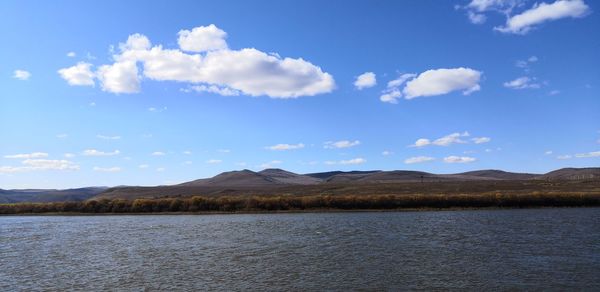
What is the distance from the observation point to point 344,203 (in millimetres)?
82188

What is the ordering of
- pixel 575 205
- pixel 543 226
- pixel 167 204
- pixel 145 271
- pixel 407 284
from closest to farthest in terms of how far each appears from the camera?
1. pixel 407 284
2. pixel 145 271
3. pixel 543 226
4. pixel 575 205
5. pixel 167 204

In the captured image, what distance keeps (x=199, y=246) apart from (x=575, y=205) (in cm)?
6318

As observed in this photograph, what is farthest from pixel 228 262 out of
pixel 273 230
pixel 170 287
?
pixel 273 230

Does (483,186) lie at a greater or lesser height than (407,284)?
greater

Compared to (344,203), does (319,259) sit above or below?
below

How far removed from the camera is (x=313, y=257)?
31.2 meters

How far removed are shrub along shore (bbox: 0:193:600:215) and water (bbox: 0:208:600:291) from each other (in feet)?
101

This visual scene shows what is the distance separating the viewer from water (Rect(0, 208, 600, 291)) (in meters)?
23.8

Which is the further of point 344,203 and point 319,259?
point 344,203

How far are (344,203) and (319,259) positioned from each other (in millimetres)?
52218

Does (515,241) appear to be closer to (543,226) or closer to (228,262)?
(543,226)

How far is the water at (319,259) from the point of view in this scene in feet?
78.0

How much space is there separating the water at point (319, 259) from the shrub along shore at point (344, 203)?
30868 mm

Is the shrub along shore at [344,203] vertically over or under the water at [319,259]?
over
